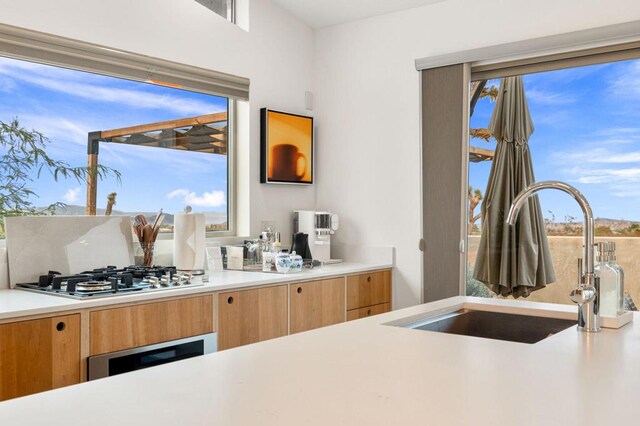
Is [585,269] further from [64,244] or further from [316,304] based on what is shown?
[64,244]

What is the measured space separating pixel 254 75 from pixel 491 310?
247cm

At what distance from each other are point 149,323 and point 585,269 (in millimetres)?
1695

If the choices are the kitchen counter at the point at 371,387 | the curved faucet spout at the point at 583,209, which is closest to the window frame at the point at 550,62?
the curved faucet spout at the point at 583,209

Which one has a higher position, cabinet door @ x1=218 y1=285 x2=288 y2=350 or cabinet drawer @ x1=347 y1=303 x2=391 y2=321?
cabinet door @ x1=218 y1=285 x2=288 y2=350

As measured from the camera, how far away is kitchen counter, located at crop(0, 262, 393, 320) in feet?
7.17

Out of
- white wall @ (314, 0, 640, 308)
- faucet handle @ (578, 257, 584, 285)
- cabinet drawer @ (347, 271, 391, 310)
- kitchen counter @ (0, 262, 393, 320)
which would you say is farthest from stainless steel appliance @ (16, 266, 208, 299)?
faucet handle @ (578, 257, 584, 285)

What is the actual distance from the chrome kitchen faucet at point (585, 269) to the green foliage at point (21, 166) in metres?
2.32

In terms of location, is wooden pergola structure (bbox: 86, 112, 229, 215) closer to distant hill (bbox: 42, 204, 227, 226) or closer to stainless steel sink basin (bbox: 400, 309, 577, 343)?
distant hill (bbox: 42, 204, 227, 226)

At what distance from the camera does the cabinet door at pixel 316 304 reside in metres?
3.32

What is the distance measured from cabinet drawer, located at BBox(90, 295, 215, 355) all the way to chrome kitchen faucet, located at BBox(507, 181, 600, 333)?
5.11 feet

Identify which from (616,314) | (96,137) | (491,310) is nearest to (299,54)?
(96,137)

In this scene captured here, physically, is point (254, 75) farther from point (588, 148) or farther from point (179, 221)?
point (588, 148)

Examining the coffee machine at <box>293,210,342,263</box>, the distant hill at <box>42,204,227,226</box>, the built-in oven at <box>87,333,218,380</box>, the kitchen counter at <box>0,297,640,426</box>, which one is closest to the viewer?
the kitchen counter at <box>0,297,640,426</box>

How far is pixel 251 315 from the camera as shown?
3047 mm
